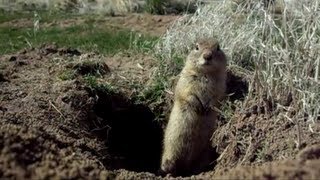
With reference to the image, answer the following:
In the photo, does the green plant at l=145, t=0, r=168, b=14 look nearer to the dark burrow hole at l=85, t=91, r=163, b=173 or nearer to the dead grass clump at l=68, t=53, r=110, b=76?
the dead grass clump at l=68, t=53, r=110, b=76

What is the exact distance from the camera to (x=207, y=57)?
6.09 meters

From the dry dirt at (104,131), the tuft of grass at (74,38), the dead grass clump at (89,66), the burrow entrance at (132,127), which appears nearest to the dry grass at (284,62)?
the dry dirt at (104,131)

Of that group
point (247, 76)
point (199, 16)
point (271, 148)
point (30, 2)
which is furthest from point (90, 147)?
point (30, 2)

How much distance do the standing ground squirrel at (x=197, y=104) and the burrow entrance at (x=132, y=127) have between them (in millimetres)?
543

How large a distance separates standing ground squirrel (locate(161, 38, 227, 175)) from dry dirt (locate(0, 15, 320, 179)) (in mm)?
172

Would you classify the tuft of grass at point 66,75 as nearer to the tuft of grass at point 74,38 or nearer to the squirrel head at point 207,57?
the squirrel head at point 207,57

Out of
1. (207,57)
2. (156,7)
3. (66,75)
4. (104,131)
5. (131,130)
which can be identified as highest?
(207,57)

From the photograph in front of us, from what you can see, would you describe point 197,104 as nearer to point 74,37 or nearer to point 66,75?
point 66,75

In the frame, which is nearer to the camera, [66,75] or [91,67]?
[66,75]

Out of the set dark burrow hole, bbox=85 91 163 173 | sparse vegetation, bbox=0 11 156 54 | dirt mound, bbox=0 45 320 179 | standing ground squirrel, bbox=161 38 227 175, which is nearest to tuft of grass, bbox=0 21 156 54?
sparse vegetation, bbox=0 11 156 54

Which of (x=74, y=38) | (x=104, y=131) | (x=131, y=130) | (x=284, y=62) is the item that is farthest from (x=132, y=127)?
(x=74, y=38)

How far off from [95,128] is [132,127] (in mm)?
1029

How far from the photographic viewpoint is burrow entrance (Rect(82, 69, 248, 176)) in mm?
6941

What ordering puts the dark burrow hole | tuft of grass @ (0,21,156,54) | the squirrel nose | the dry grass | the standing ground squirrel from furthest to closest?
1. tuft of grass @ (0,21,156,54)
2. the dark burrow hole
3. the standing ground squirrel
4. the squirrel nose
5. the dry grass
